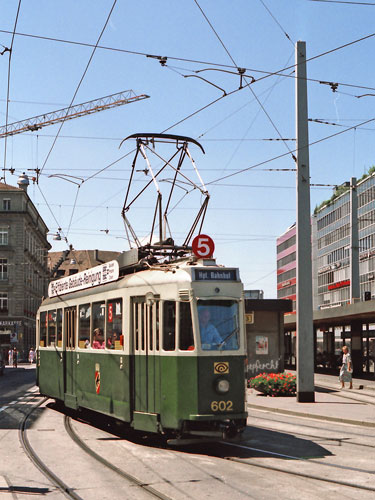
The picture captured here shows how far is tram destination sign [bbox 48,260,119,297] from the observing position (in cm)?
1489

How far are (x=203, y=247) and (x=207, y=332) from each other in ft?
5.66

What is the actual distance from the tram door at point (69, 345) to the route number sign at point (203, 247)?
4670 millimetres

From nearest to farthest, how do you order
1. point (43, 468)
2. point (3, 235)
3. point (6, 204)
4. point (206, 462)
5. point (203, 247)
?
point (43, 468), point (206, 462), point (203, 247), point (3, 235), point (6, 204)

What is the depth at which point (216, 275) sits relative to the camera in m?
12.8

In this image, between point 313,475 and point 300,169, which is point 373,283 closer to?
point 300,169

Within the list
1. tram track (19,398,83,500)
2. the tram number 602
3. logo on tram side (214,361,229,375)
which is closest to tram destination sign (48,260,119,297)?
logo on tram side (214,361,229,375)

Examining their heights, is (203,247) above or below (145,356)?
above

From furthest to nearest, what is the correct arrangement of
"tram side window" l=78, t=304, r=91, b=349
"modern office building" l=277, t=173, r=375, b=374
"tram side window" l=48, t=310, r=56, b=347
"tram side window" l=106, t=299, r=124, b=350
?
"modern office building" l=277, t=173, r=375, b=374 → "tram side window" l=48, t=310, r=56, b=347 → "tram side window" l=78, t=304, r=91, b=349 → "tram side window" l=106, t=299, r=124, b=350

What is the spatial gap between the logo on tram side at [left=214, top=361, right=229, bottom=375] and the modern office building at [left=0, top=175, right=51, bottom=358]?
68.9m

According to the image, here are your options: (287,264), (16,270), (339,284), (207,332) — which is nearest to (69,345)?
(207,332)

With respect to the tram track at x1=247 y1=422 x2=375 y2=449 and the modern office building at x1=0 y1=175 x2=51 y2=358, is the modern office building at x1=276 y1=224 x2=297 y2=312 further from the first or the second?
the tram track at x1=247 y1=422 x2=375 y2=449

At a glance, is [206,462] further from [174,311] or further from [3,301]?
[3,301]

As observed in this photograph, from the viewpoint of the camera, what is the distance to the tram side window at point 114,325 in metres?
13.9

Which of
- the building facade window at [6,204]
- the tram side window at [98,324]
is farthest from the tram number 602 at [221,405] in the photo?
the building facade window at [6,204]
